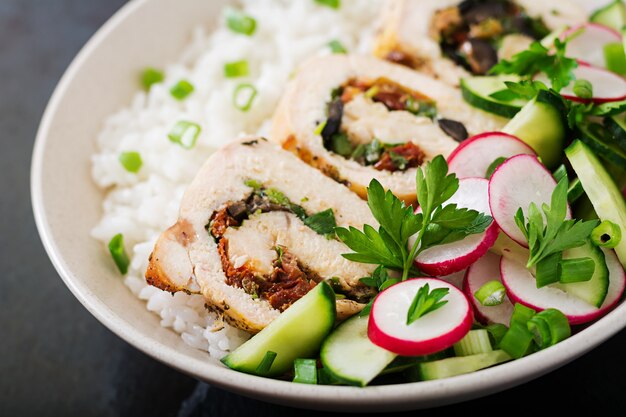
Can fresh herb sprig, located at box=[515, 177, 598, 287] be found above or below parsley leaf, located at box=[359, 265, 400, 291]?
above

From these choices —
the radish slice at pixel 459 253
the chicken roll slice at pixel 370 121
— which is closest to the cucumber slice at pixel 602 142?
the chicken roll slice at pixel 370 121

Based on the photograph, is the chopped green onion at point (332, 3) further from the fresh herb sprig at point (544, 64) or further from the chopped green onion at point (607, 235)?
the chopped green onion at point (607, 235)

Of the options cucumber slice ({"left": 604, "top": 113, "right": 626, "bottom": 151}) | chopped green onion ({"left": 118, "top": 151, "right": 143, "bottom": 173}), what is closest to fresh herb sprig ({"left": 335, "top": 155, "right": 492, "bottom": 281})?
cucumber slice ({"left": 604, "top": 113, "right": 626, "bottom": 151})

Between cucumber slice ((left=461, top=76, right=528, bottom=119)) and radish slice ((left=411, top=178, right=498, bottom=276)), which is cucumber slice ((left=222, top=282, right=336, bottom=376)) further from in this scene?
cucumber slice ((left=461, top=76, right=528, bottom=119))

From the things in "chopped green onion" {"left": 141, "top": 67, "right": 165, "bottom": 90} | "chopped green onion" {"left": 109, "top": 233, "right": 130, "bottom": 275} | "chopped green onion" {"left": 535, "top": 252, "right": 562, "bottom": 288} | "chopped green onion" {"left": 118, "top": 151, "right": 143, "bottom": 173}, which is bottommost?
"chopped green onion" {"left": 109, "top": 233, "right": 130, "bottom": 275}

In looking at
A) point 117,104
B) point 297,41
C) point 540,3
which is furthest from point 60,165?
point 540,3

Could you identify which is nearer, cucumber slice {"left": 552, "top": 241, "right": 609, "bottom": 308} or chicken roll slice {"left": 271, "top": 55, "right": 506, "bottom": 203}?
cucumber slice {"left": 552, "top": 241, "right": 609, "bottom": 308}

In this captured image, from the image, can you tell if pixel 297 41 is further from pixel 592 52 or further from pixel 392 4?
pixel 592 52
